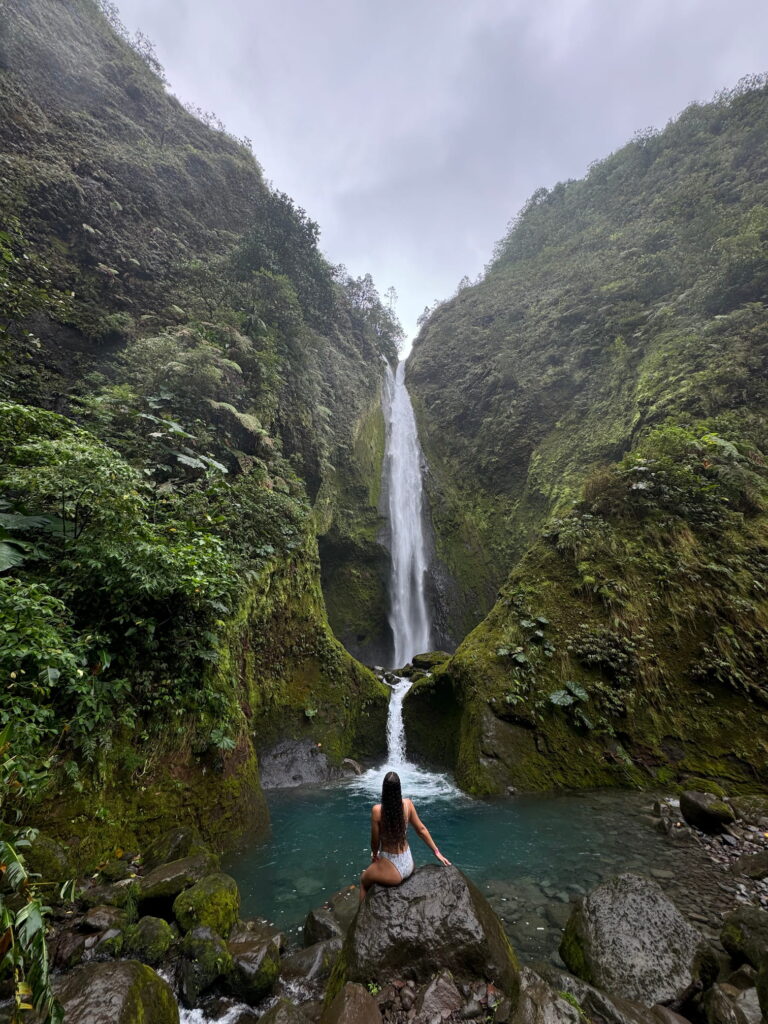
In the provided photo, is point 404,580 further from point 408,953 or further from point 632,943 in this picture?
point 408,953

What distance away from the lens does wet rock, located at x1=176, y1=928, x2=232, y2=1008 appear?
3.03 metres

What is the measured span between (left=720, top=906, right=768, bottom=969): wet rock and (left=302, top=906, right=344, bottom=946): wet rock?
10.6ft

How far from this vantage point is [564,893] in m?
4.59

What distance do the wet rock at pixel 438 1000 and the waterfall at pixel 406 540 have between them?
47.1ft

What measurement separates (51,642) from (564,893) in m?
6.01

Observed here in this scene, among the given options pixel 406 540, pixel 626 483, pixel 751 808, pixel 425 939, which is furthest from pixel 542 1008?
pixel 406 540

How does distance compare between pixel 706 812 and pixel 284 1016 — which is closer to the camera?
pixel 284 1016

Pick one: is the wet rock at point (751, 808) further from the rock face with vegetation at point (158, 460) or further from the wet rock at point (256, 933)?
the rock face with vegetation at point (158, 460)

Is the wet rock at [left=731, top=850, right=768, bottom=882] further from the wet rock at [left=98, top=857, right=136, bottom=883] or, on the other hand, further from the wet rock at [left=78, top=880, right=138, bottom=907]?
the wet rock at [left=98, top=857, right=136, bottom=883]

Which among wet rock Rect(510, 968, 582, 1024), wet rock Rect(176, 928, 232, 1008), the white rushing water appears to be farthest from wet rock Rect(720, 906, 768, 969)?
the white rushing water

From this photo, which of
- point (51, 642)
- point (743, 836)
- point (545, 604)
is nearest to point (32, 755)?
point (51, 642)

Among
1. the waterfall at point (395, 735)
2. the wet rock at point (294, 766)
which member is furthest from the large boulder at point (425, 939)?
the waterfall at point (395, 735)

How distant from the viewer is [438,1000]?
2506 millimetres

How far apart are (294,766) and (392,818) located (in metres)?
6.52
